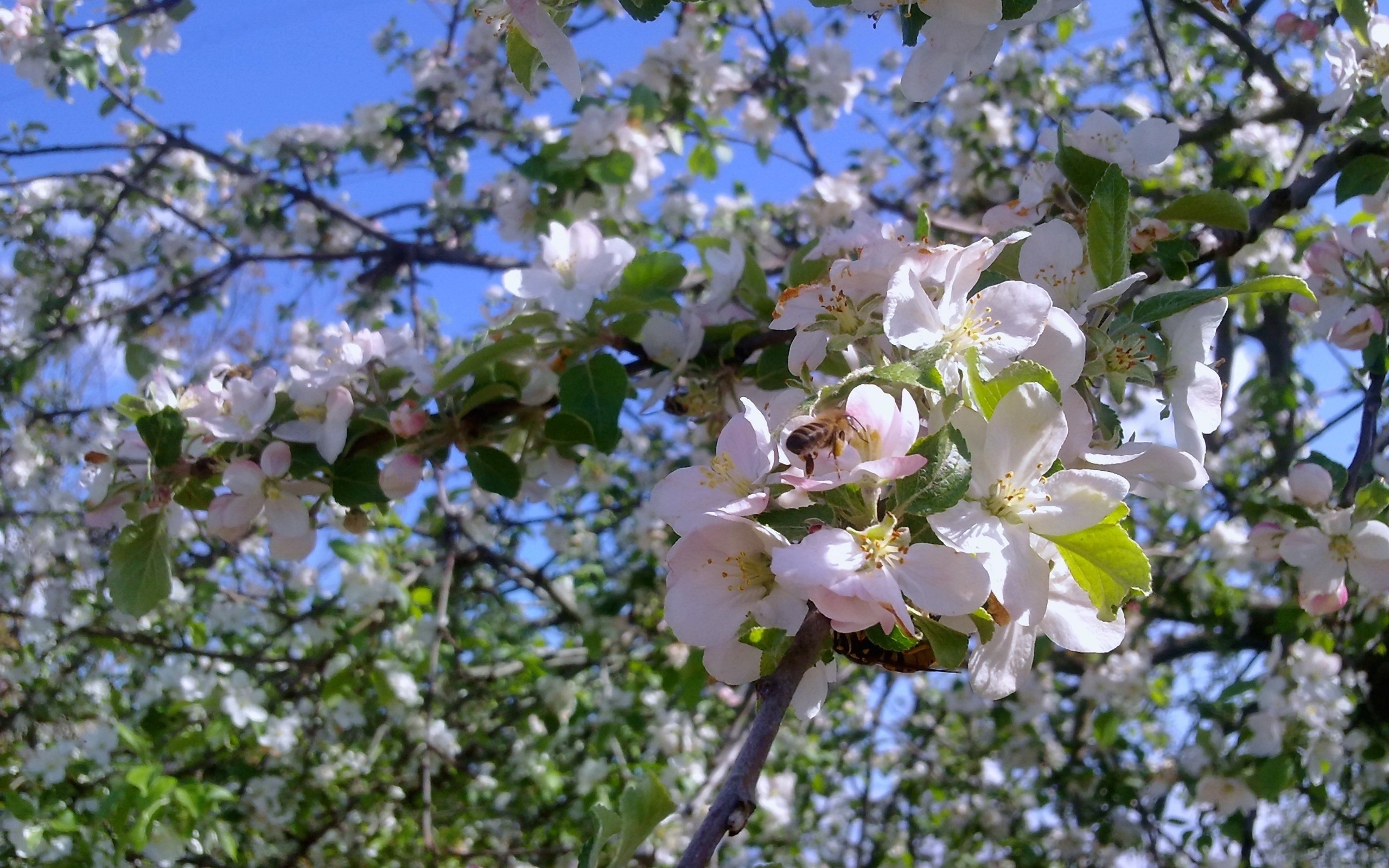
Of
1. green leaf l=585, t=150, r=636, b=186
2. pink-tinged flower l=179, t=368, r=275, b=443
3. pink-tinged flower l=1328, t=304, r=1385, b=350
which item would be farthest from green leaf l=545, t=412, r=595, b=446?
green leaf l=585, t=150, r=636, b=186

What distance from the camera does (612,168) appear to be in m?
2.44

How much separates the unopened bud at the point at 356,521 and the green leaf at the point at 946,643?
3.33 ft

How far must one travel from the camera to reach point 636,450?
439cm

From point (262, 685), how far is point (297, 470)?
180 cm

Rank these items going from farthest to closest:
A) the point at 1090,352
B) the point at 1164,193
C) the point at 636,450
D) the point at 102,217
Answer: the point at 636,450 < the point at 102,217 < the point at 1164,193 < the point at 1090,352

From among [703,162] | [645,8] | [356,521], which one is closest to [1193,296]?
[645,8]

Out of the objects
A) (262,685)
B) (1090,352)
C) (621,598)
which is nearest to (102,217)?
(262,685)

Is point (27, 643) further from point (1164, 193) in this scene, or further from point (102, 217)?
point (1164, 193)

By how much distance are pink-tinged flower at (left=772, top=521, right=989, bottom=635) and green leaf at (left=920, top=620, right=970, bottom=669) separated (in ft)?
0.09

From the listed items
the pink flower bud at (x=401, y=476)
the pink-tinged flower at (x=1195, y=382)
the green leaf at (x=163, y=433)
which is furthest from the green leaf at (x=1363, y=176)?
the green leaf at (x=163, y=433)

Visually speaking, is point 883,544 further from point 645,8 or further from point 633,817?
point 645,8

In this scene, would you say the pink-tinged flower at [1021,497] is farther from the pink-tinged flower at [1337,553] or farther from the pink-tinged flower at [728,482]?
the pink-tinged flower at [1337,553]

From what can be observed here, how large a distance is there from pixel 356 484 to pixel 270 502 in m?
0.12

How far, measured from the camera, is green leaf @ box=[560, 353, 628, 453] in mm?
1289
